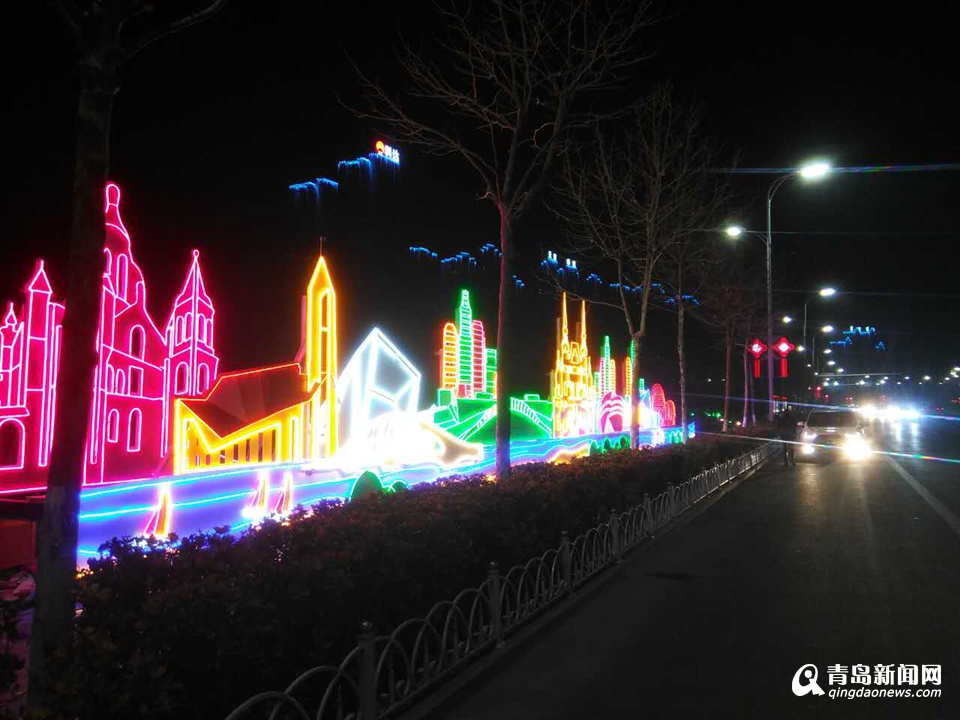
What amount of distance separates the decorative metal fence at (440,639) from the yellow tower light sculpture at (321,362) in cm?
383

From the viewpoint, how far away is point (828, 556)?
10266 millimetres

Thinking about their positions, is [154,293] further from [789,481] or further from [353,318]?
[789,481]

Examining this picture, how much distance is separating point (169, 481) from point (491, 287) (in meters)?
9.83

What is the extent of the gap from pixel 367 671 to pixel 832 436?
99.7 feet

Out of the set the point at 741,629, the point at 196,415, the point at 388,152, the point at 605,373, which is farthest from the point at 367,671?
the point at 605,373

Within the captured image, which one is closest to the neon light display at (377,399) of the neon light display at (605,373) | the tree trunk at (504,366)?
the tree trunk at (504,366)

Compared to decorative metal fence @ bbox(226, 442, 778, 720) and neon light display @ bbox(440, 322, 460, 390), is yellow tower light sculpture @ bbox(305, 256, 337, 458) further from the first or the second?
decorative metal fence @ bbox(226, 442, 778, 720)

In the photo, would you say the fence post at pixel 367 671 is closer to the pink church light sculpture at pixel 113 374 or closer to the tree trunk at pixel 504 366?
the pink church light sculpture at pixel 113 374

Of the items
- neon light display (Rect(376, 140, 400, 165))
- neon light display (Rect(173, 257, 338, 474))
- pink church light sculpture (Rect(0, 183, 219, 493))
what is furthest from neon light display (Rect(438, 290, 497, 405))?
pink church light sculpture (Rect(0, 183, 219, 493))

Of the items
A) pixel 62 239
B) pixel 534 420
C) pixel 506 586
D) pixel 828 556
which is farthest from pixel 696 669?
pixel 534 420

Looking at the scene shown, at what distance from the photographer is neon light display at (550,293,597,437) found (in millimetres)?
19125

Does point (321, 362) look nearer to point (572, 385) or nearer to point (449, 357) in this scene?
point (449, 357)

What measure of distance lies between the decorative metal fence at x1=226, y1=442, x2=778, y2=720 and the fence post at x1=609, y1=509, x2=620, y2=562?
13mm

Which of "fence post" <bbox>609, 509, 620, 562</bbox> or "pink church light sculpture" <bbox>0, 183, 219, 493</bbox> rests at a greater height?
"pink church light sculpture" <bbox>0, 183, 219, 493</bbox>
